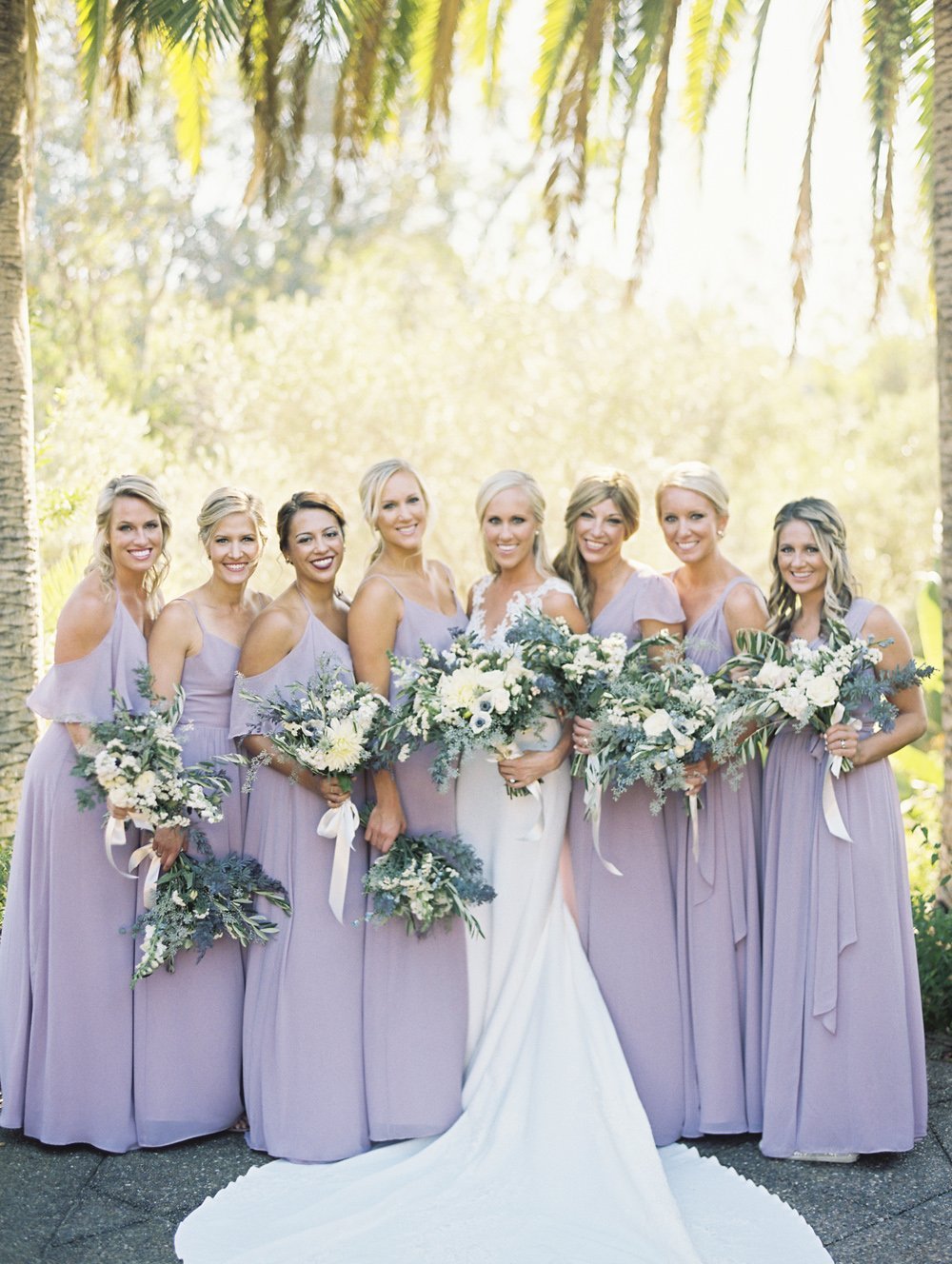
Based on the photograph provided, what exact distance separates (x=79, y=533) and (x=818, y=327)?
2260 centimetres

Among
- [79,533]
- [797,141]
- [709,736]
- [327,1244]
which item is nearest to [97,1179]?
[327,1244]

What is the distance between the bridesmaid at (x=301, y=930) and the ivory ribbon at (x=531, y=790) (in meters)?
0.64

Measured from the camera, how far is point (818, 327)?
99.3 feet

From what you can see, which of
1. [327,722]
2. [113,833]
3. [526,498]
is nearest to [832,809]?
[526,498]

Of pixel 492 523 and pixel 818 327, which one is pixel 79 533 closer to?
pixel 492 523

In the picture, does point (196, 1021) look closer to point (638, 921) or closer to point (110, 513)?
point (638, 921)

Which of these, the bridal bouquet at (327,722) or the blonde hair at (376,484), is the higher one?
the blonde hair at (376,484)

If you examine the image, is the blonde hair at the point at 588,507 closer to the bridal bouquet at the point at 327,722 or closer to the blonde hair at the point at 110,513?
the bridal bouquet at the point at 327,722

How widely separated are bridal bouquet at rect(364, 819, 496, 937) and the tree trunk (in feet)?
9.16

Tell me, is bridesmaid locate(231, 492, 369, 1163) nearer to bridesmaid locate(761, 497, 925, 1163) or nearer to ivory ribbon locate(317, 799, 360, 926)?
ivory ribbon locate(317, 799, 360, 926)

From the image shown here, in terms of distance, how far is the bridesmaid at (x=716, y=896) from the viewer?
5.12 m

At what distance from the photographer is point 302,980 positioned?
198 inches

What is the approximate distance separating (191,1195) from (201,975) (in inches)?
33.3

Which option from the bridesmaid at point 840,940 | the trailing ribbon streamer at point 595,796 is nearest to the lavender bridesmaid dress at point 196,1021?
the trailing ribbon streamer at point 595,796
